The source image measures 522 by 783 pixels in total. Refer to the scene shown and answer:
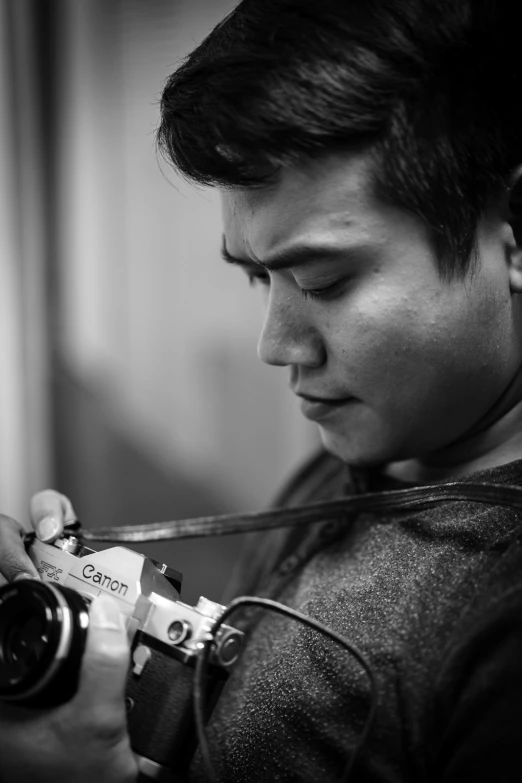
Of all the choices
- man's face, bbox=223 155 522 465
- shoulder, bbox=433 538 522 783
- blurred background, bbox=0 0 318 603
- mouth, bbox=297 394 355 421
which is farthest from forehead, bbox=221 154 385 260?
blurred background, bbox=0 0 318 603

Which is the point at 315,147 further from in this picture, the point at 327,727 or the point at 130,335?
the point at 130,335

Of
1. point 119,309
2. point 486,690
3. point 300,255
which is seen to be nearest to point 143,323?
point 119,309

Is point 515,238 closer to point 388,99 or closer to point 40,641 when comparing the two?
point 388,99

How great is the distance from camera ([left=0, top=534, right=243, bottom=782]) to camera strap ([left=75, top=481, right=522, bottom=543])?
0.08 ft

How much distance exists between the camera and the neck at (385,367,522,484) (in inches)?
24.1

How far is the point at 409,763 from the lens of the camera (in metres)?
0.49

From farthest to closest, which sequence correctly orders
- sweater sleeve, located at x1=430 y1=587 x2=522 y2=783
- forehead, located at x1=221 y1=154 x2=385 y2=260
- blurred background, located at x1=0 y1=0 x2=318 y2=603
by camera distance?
blurred background, located at x1=0 y1=0 x2=318 y2=603 < forehead, located at x1=221 y1=154 x2=385 y2=260 < sweater sleeve, located at x1=430 y1=587 x2=522 y2=783

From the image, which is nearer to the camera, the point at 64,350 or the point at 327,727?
the point at 327,727

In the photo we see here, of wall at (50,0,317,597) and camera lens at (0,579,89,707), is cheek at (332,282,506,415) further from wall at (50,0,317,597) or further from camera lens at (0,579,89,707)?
wall at (50,0,317,597)

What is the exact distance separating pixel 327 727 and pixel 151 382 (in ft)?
4.78

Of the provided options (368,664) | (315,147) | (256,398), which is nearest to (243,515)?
(368,664)

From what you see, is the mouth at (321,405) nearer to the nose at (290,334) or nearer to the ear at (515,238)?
the nose at (290,334)

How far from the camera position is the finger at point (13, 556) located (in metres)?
0.57

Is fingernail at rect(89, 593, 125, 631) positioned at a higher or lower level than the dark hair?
lower
